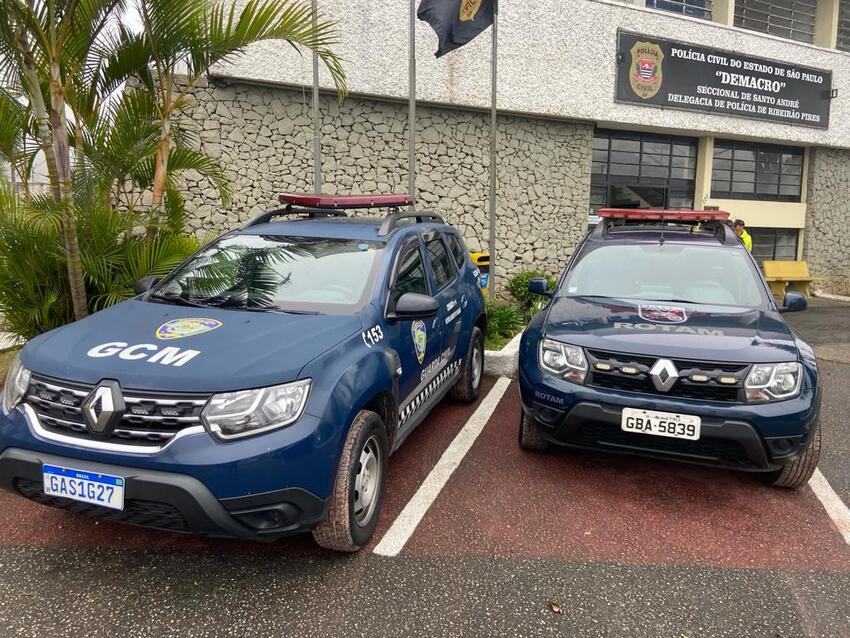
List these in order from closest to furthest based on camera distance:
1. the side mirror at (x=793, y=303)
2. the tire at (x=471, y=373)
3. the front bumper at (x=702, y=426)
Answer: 1. the front bumper at (x=702, y=426)
2. the side mirror at (x=793, y=303)
3. the tire at (x=471, y=373)

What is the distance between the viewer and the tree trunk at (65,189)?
3986 millimetres

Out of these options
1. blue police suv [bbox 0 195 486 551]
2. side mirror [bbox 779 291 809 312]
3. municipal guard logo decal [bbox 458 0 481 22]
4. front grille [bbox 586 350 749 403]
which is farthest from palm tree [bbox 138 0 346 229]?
side mirror [bbox 779 291 809 312]

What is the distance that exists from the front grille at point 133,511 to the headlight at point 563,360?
213 cm

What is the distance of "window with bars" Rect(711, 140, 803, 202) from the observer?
13.3 meters

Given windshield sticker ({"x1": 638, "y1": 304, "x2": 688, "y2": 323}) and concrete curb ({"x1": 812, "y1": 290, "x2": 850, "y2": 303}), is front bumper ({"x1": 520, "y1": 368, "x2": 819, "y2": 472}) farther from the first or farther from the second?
concrete curb ({"x1": 812, "y1": 290, "x2": 850, "y2": 303})

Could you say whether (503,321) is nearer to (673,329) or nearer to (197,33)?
(673,329)

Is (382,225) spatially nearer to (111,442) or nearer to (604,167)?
(111,442)

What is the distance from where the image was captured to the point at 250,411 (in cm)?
233

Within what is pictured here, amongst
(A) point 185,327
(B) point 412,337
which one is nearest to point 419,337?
(B) point 412,337

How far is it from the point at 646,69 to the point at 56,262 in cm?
1047

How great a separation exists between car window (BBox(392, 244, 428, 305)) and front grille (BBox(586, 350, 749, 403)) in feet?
3.90

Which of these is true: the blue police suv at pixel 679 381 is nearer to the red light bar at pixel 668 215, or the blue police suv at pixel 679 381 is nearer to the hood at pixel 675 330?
the hood at pixel 675 330

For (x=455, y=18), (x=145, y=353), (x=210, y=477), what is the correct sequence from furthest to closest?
(x=455, y=18) < (x=145, y=353) < (x=210, y=477)

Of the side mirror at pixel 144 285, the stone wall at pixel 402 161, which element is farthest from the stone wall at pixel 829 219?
the side mirror at pixel 144 285
